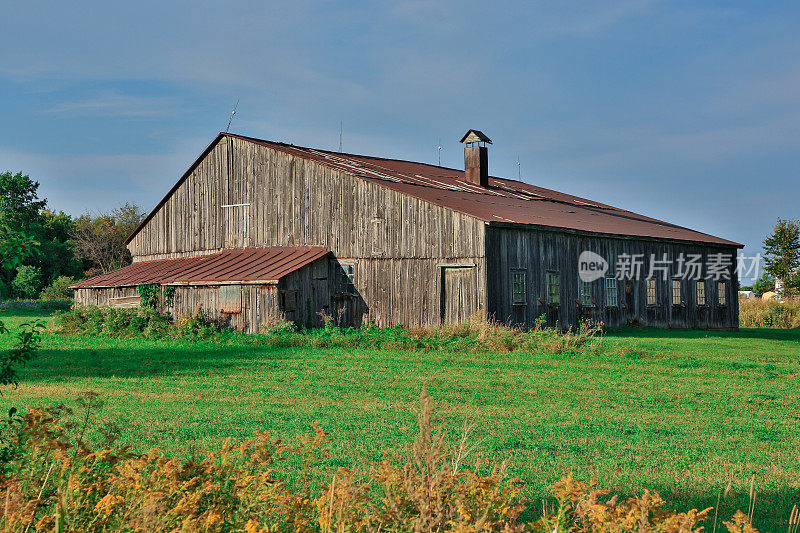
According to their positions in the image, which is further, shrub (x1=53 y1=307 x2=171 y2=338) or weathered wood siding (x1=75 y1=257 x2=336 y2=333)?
shrub (x1=53 y1=307 x2=171 y2=338)

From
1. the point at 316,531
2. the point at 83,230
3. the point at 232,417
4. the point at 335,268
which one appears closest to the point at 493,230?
the point at 335,268

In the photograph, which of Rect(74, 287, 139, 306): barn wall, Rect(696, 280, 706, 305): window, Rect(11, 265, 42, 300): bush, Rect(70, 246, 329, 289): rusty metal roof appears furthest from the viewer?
Rect(11, 265, 42, 300): bush

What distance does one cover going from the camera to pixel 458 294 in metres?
26.4

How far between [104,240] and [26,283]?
21.9ft

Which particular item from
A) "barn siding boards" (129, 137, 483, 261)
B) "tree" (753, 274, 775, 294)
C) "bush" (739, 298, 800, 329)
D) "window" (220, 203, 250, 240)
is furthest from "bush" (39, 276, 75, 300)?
"tree" (753, 274, 775, 294)

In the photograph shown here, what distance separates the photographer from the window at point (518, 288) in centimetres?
2733

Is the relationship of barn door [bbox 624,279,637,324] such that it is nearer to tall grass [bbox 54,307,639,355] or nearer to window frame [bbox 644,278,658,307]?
window frame [bbox 644,278,658,307]

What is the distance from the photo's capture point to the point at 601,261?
31875 millimetres

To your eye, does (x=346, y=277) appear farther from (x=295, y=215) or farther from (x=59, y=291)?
(x=59, y=291)

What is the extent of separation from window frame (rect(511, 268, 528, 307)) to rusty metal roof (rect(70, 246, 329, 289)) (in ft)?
22.6

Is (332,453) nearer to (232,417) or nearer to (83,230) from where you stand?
(232,417)

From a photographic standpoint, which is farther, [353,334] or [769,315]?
[769,315]

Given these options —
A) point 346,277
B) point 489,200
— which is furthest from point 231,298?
point 489,200

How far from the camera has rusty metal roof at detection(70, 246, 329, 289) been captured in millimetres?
27661
